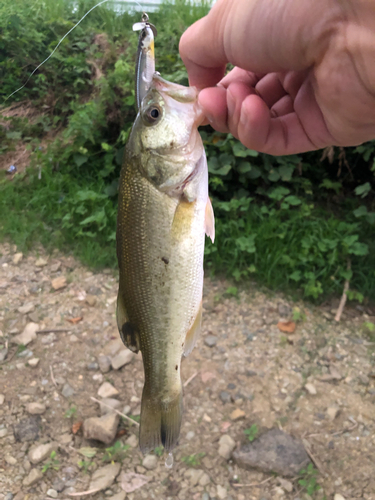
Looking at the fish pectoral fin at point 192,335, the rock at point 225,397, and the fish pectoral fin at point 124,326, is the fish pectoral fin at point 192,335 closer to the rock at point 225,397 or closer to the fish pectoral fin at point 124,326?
the fish pectoral fin at point 124,326

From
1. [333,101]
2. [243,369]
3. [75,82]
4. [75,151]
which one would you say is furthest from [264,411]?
[75,82]

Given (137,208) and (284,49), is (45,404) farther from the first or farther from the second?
(284,49)

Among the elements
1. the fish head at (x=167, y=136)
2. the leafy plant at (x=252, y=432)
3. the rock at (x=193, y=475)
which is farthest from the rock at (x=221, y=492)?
the fish head at (x=167, y=136)

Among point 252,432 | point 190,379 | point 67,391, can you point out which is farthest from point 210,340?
point 67,391

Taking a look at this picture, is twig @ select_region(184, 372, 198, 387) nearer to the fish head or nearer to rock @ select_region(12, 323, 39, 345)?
rock @ select_region(12, 323, 39, 345)

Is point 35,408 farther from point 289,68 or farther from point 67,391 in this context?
point 289,68

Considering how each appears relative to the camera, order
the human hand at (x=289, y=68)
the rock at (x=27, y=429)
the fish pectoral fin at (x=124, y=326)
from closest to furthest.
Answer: the human hand at (x=289, y=68) < the fish pectoral fin at (x=124, y=326) < the rock at (x=27, y=429)

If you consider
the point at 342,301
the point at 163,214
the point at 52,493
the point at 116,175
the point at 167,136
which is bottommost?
the point at 52,493
